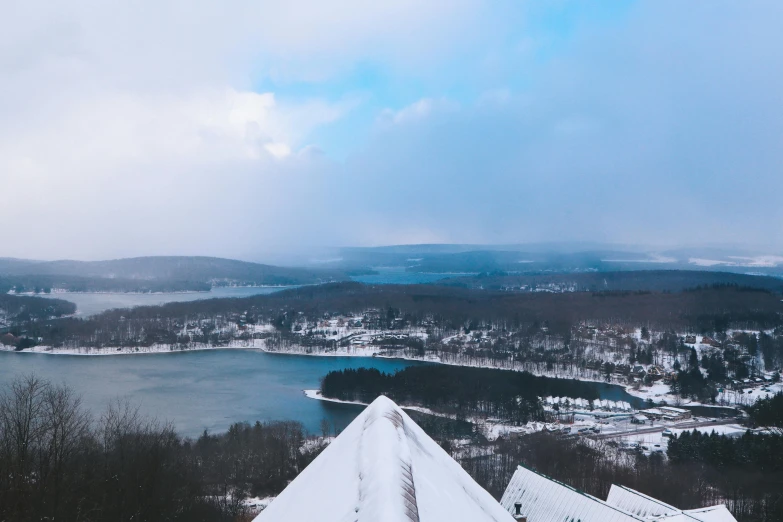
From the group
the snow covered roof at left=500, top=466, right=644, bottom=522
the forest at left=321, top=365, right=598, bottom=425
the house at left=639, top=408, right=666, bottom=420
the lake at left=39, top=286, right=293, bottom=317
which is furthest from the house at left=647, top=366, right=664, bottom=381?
the lake at left=39, top=286, right=293, bottom=317

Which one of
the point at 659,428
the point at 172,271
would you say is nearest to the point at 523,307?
the point at 659,428

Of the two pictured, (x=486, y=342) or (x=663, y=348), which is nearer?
(x=663, y=348)

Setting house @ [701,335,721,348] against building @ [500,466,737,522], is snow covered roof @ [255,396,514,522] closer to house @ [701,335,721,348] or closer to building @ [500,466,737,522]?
building @ [500,466,737,522]

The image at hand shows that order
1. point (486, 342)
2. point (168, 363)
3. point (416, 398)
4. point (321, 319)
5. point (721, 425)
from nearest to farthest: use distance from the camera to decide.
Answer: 1. point (721, 425)
2. point (416, 398)
3. point (168, 363)
4. point (486, 342)
5. point (321, 319)

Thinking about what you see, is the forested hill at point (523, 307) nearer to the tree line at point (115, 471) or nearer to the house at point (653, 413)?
the house at point (653, 413)

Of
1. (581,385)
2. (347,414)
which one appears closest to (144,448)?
(347,414)

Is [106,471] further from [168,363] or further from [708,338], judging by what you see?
[708,338]
